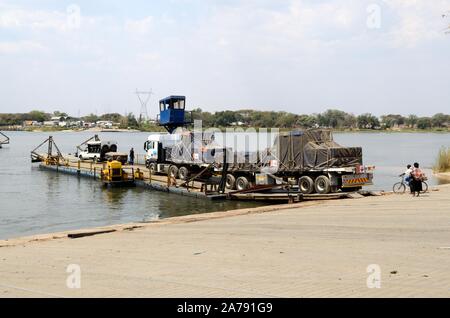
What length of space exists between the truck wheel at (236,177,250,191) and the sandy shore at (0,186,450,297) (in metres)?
10.3

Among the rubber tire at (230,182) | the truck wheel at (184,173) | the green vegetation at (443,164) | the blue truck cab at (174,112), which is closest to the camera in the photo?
the rubber tire at (230,182)

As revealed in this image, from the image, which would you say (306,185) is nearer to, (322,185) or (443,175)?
(322,185)

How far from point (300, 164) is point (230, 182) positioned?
4.25 metres

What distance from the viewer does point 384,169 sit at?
4875 cm

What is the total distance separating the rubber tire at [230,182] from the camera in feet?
93.2

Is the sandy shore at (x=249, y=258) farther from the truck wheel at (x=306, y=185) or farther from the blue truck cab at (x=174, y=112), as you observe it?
the blue truck cab at (x=174, y=112)

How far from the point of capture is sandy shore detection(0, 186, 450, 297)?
328 inches

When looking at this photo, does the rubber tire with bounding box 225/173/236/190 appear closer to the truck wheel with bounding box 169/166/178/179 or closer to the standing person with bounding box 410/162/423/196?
the truck wheel with bounding box 169/166/178/179

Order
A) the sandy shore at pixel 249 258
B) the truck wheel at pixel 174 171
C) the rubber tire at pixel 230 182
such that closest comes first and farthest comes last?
the sandy shore at pixel 249 258 → the rubber tire at pixel 230 182 → the truck wheel at pixel 174 171

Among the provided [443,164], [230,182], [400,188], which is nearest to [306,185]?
[400,188]

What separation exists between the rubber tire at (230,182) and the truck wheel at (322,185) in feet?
15.8

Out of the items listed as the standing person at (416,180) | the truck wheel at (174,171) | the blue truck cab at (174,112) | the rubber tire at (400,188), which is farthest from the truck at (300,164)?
the blue truck cab at (174,112)

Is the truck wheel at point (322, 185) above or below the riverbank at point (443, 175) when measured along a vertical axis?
above
